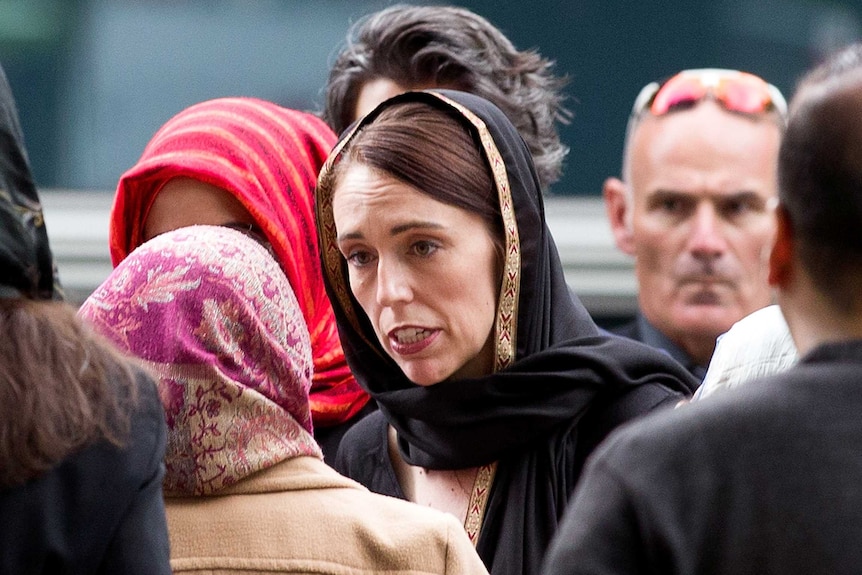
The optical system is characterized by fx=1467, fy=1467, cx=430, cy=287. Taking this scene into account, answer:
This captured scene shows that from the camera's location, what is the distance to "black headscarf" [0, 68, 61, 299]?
1.65 meters

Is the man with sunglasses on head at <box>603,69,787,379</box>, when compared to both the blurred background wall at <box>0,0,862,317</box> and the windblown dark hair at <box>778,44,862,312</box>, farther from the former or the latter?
the windblown dark hair at <box>778,44,862,312</box>

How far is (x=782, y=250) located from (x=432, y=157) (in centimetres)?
119

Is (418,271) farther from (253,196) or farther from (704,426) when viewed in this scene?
(704,426)

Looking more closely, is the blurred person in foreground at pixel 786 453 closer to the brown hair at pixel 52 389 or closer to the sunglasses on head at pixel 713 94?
the brown hair at pixel 52 389

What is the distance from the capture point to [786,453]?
1.39 meters

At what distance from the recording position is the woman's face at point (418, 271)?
8.46 feet

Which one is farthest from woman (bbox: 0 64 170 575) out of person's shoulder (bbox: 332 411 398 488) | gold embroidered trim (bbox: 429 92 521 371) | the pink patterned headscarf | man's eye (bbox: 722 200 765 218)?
man's eye (bbox: 722 200 765 218)

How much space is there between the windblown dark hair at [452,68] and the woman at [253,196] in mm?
359

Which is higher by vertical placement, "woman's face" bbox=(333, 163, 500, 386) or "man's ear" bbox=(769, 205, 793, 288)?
"man's ear" bbox=(769, 205, 793, 288)

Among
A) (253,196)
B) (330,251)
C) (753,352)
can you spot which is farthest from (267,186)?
(753,352)

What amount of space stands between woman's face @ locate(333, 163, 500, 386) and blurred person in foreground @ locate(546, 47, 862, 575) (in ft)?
3.77

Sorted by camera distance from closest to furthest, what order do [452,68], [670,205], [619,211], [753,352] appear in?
[753,352], [452,68], [670,205], [619,211]

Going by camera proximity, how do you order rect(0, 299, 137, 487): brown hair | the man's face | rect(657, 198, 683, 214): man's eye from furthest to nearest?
1. rect(657, 198, 683, 214): man's eye
2. the man's face
3. rect(0, 299, 137, 487): brown hair

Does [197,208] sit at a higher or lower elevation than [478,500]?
higher
